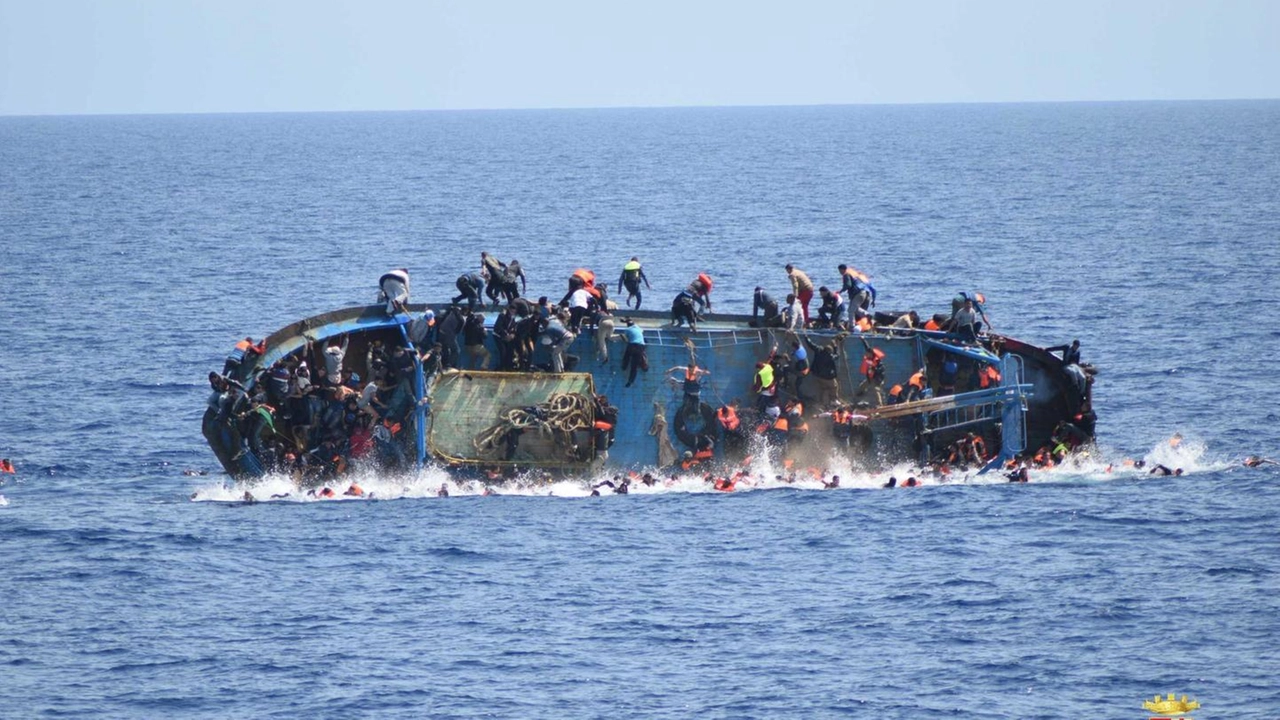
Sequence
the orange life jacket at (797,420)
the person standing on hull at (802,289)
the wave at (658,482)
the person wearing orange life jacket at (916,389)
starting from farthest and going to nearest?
the person standing on hull at (802,289), the person wearing orange life jacket at (916,389), the orange life jacket at (797,420), the wave at (658,482)

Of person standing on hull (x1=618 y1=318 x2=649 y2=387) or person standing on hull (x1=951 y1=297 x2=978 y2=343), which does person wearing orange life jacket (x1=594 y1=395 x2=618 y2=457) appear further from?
person standing on hull (x1=951 y1=297 x2=978 y2=343)

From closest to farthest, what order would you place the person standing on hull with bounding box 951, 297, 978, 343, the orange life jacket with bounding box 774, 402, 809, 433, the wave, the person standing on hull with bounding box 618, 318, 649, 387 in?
1. the wave
2. the orange life jacket with bounding box 774, 402, 809, 433
3. the person standing on hull with bounding box 618, 318, 649, 387
4. the person standing on hull with bounding box 951, 297, 978, 343

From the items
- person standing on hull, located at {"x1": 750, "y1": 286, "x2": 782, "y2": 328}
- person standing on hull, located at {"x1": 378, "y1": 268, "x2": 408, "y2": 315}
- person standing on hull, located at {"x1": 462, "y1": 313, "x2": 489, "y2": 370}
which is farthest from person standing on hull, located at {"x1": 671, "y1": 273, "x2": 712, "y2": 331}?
person standing on hull, located at {"x1": 378, "y1": 268, "x2": 408, "y2": 315}

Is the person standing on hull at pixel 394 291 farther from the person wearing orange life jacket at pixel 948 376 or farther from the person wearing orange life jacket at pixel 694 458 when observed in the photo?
the person wearing orange life jacket at pixel 948 376

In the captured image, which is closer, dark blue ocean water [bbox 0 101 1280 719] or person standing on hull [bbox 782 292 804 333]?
dark blue ocean water [bbox 0 101 1280 719]

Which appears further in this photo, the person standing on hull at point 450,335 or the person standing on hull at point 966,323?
the person standing on hull at point 966,323

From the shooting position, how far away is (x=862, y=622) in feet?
170

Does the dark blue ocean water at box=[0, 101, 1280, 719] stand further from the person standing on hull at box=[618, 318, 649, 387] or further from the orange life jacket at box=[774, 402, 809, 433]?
the person standing on hull at box=[618, 318, 649, 387]

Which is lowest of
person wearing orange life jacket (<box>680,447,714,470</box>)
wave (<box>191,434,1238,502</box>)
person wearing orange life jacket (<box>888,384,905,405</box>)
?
wave (<box>191,434,1238,502</box>)

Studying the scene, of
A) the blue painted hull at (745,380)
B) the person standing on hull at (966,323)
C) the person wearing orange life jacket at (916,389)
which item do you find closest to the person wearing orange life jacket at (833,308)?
the blue painted hull at (745,380)

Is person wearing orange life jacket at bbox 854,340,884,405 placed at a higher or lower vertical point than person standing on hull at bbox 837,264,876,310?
lower

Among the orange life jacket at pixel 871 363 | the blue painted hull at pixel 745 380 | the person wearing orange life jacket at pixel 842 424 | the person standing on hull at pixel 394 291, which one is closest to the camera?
the person wearing orange life jacket at pixel 842 424

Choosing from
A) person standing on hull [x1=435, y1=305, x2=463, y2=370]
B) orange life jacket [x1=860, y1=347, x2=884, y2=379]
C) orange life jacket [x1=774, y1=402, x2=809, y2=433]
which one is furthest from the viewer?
orange life jacket [x1=860, y1=347, x2=884, y2=379]

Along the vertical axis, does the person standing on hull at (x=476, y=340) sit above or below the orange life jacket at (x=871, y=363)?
above
